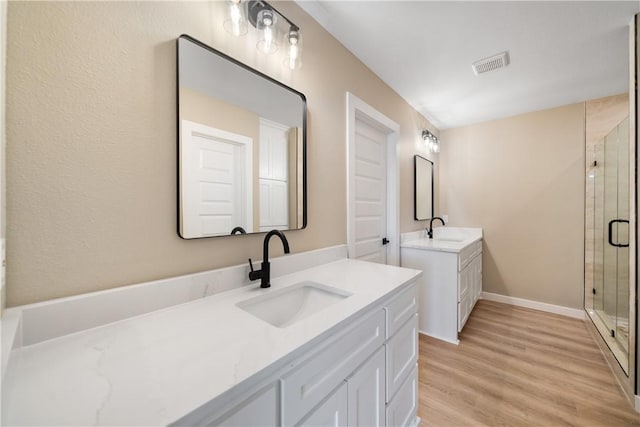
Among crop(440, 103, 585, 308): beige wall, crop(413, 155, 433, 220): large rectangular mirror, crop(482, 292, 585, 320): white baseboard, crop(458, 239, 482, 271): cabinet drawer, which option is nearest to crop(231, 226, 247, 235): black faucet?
crop(458, 239, 482, 271): cabinet drawer

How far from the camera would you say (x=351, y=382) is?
0.85 m

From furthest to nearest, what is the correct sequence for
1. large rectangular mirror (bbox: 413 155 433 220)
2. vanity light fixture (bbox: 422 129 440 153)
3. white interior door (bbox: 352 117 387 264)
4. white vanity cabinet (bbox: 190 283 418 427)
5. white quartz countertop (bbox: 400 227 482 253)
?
1. vanity light fixture (bbox: 422 129 440 153)
2. large rectangular mirror (bbox: 413 155 433 220)
3. white quartz countertop (bbox: 400 227 482 253)
4. white interior door (bbox: 352 117 387 264)
5. white vanity cabinet (bbox: 190 283 418 427)

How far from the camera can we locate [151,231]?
0.87m

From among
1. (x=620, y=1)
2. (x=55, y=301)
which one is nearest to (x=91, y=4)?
(x=55, y=301)

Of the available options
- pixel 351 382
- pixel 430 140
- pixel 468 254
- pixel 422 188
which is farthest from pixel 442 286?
pixel 430 140

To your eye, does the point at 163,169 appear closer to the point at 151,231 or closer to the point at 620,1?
the point at 151,231

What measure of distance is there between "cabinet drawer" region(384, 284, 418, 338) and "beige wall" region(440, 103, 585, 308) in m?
2.60

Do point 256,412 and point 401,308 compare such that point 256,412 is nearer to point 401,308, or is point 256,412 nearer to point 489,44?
point 401,308

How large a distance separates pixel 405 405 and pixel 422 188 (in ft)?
7.67

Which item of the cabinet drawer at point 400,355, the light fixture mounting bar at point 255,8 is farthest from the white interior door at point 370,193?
the light fixture mounting bar at point 255,8

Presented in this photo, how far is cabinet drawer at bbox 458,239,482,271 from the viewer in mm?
2228

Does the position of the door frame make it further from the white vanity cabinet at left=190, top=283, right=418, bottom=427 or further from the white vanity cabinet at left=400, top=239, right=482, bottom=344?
the white vanity cabinet at left=190, top=283, right=418, bottom=427

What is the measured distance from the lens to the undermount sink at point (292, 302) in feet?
3.34

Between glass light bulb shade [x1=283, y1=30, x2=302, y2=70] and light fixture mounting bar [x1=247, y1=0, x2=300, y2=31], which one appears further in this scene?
glass light bulb shade [x1=283, y1=30, x2=302, y2=70]
